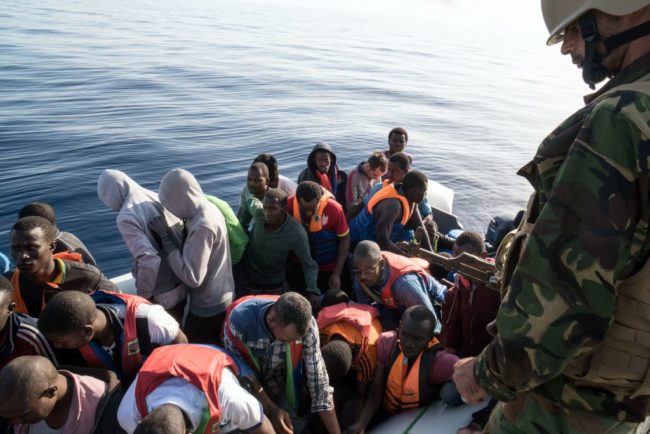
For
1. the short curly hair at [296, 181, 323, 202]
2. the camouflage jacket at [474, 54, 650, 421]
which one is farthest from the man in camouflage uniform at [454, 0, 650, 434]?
the short curly hair at [296, 181, 323, 202]

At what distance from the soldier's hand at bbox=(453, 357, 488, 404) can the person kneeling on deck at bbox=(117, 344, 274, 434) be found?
112 cm

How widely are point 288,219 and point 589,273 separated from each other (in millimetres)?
2813

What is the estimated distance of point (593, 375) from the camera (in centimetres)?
110

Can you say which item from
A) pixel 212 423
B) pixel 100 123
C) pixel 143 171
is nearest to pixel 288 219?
pixel 212 423

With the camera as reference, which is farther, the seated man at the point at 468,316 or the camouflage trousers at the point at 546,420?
the seated man at the point at 468,316

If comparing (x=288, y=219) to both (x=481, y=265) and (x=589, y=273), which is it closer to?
(x=481, y=265)

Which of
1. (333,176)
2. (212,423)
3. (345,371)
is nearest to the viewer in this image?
(212,423)

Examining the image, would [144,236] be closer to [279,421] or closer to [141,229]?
[141,229]

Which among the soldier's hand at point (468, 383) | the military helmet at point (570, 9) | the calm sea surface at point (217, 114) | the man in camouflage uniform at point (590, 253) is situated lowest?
the calm sea surface at point (217, 114)

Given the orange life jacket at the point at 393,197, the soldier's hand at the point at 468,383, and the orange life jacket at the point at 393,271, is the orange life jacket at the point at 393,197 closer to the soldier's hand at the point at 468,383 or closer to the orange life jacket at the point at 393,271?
the orange life jacket at the point at 393,271

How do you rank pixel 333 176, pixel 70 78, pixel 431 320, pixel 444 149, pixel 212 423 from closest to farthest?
1. pixel 212 423
2. pixel 431 320
3. pixel 333 176
4. pixel 444 149
5. pixel 70 78

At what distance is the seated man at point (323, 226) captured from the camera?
3916 mm

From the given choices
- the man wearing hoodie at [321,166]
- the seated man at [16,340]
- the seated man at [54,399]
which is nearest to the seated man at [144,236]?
the seated man at [16,340]

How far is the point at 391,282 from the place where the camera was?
333 centimetres
